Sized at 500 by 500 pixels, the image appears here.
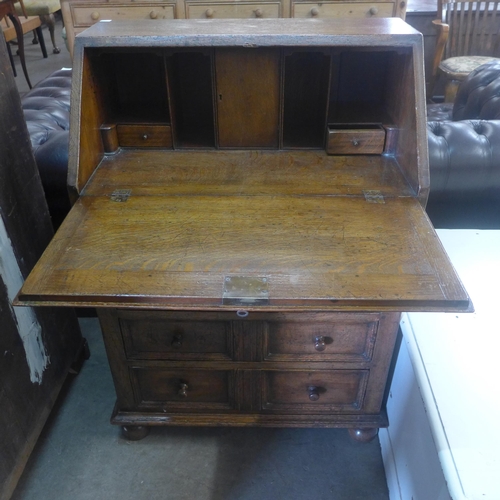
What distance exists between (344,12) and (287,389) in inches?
87.7

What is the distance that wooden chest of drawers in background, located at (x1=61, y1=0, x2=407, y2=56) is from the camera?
103 inches

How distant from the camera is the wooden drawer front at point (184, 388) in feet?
4.02

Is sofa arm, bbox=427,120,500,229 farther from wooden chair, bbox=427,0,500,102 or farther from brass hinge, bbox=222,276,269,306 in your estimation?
wooden chair, bbox=427,0,500,102

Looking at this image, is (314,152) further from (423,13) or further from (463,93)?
(423,13)

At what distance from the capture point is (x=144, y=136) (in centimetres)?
134

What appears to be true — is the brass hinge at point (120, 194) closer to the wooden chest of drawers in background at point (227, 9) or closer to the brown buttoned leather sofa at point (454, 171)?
the brown buttoned leather sofa at point (454, 171)

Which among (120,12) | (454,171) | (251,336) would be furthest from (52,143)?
(120,12)

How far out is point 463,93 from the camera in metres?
2.25

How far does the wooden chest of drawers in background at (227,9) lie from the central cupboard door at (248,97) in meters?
1.59

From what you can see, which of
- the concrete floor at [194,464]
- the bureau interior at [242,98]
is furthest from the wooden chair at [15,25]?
the concrete floor at [194,464]

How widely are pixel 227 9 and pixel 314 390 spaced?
222 cm

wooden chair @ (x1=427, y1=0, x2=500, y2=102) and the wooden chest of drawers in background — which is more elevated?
the wooden chest of drawers in background

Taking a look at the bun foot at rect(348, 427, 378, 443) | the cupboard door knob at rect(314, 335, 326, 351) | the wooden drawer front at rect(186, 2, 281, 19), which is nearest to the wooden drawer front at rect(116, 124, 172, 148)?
the cupboard door knob at rect(314, 335, 326, 351)

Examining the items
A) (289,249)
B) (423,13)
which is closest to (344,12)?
(423,13)
